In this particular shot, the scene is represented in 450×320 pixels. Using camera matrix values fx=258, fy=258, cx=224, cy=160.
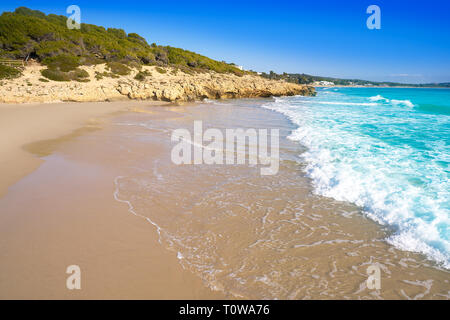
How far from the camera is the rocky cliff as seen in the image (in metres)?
18.3

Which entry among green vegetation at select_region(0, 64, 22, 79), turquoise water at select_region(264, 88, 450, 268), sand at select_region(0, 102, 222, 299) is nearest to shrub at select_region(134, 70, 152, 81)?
green vegetation at select_region(0, 64, 22, 79)

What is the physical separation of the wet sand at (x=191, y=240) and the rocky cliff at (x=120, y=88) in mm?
15483

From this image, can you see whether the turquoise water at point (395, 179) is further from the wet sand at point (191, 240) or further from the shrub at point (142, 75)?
the shrub at point (142, 75)

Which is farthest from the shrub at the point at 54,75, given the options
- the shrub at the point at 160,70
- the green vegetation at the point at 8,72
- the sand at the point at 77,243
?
the sand at the point at 77,243

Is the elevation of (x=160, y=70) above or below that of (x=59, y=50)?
below

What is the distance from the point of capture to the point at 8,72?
20625mm

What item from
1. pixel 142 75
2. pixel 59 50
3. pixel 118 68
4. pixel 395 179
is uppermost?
pixel 59 50

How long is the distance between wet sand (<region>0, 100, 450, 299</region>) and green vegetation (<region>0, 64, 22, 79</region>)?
1960 cm

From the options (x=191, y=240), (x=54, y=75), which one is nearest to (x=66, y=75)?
(x=54, y=75)

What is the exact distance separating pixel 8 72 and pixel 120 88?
8.34m

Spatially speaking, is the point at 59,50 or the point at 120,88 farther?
the point at 59,50

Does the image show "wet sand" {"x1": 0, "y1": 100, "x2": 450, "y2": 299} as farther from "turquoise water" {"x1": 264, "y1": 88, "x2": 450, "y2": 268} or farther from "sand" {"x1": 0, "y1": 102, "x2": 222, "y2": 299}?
"turquoise water" {"x1": 264, "y1": 88, "x2": 450, "y2": 268}

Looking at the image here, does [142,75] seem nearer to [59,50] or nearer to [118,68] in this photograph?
[118,68]
